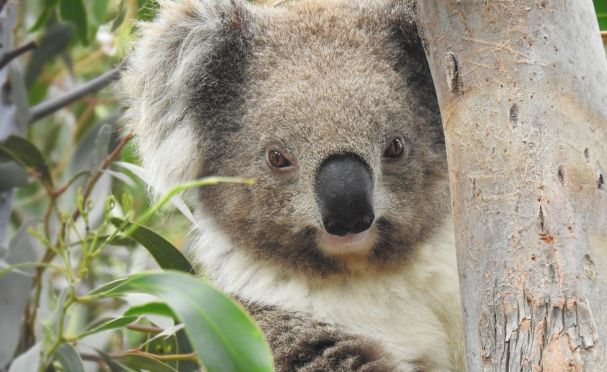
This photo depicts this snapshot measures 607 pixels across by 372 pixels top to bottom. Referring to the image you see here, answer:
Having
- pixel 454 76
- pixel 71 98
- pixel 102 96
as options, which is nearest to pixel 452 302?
pixel 454 76

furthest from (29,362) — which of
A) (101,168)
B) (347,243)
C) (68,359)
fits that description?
(347,243)

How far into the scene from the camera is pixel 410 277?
2271 millimetres

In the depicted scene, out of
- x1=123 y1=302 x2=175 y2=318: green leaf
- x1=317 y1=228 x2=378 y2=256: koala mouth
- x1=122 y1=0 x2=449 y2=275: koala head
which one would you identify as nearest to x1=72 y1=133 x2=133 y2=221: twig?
x1=122 y1=0 x2=449 y2=275: koala head

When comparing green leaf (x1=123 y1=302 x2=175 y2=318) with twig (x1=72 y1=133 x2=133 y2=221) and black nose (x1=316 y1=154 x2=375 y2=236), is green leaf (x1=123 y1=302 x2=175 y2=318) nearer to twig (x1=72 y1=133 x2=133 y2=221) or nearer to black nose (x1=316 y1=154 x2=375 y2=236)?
black nose (x1=316 y1=154 x2=375 y2=236)

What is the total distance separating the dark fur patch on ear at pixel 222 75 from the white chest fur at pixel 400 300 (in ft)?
1.32

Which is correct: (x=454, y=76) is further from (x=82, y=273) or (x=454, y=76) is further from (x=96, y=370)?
(x=96, y=370)

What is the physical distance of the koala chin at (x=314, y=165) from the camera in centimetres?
209

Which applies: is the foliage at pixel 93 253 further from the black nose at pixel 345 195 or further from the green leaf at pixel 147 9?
the black nose at pixel 345 195

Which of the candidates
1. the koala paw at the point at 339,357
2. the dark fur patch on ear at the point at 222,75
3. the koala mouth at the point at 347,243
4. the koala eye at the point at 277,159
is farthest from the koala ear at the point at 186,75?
the koala paw at the point at 339,357

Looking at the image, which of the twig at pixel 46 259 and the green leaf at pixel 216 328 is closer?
the green leaf at pixel 216 328

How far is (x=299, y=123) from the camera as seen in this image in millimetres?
2107

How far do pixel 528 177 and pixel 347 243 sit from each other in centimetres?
74

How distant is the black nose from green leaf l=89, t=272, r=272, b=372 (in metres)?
0.57

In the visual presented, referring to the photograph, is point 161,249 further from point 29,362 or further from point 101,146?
point 101,146
